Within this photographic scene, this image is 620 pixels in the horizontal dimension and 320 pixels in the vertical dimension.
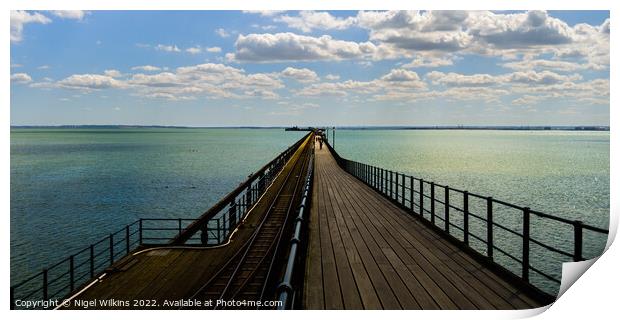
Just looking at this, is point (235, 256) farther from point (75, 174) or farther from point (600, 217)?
point (75, 174)

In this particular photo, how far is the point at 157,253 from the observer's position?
12586 mm

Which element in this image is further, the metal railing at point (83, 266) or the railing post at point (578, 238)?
the metal railing at point (83, 266)

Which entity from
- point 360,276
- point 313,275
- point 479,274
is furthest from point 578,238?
point 313,275

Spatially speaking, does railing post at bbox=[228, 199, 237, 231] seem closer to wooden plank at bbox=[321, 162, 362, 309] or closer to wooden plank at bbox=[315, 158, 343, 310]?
wooden plank at bbox=[321, 162, 362, 309]

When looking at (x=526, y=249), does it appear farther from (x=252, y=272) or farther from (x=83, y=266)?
(x=83, y=266)

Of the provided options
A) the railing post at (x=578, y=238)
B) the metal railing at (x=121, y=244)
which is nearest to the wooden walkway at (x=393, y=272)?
the railing post at (x=578, y=238)

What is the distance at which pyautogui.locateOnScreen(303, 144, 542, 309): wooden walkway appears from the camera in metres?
6.68

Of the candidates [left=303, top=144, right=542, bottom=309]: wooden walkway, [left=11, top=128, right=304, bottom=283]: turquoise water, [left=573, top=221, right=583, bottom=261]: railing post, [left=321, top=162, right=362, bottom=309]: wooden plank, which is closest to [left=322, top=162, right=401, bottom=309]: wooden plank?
[left=303, top=144, right=542, bottom=309]: wooden walkway

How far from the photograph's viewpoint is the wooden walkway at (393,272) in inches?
263

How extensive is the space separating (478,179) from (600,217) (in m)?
22.4

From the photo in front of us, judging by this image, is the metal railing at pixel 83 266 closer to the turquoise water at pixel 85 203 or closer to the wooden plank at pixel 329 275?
the turquoise water at pixel 85 203

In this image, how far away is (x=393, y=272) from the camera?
313 inches

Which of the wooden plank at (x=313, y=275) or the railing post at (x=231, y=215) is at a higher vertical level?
the wooden plank at (x=313, y=275)
